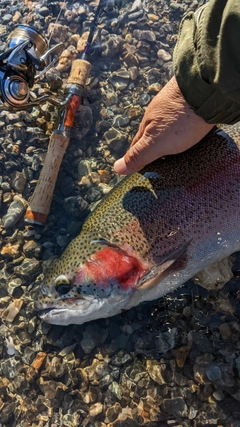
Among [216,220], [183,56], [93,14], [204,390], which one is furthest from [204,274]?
[93,14]

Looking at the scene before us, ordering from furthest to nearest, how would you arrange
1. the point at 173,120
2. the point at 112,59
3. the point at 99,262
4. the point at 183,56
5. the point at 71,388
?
the point at 112,59
the point at 71,388
the point at 99,262
the point at 173,120
the point at 183,56

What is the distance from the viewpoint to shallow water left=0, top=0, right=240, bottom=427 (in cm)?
264

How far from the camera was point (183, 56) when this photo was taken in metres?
1.87

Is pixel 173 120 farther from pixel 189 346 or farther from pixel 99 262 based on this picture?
pixel 189 346

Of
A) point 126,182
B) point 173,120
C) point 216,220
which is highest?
point 173,120

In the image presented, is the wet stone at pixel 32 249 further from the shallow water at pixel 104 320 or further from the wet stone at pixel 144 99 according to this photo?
the wet stone at pixel 144 99

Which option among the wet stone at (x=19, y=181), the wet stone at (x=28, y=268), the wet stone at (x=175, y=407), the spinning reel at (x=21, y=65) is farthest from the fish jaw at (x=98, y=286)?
the spinning reel at (x=21, y=65)

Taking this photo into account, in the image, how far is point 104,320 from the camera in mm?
2852

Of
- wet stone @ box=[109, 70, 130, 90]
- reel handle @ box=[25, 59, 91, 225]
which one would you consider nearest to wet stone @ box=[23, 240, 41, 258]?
reel handle @ box=[25, 59, 91, 225]

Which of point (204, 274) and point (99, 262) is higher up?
point (99, 262)

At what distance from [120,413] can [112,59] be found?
3172 millimetres

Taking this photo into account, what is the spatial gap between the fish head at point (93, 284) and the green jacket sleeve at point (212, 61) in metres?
1.04

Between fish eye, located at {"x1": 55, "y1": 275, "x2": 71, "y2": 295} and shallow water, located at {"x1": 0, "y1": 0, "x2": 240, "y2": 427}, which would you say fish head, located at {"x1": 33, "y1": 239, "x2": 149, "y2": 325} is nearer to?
fish eye, located at {"x1": 55, "y1": 275, "x2": 71, "y2": 295}

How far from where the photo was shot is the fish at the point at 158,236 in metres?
2.35
